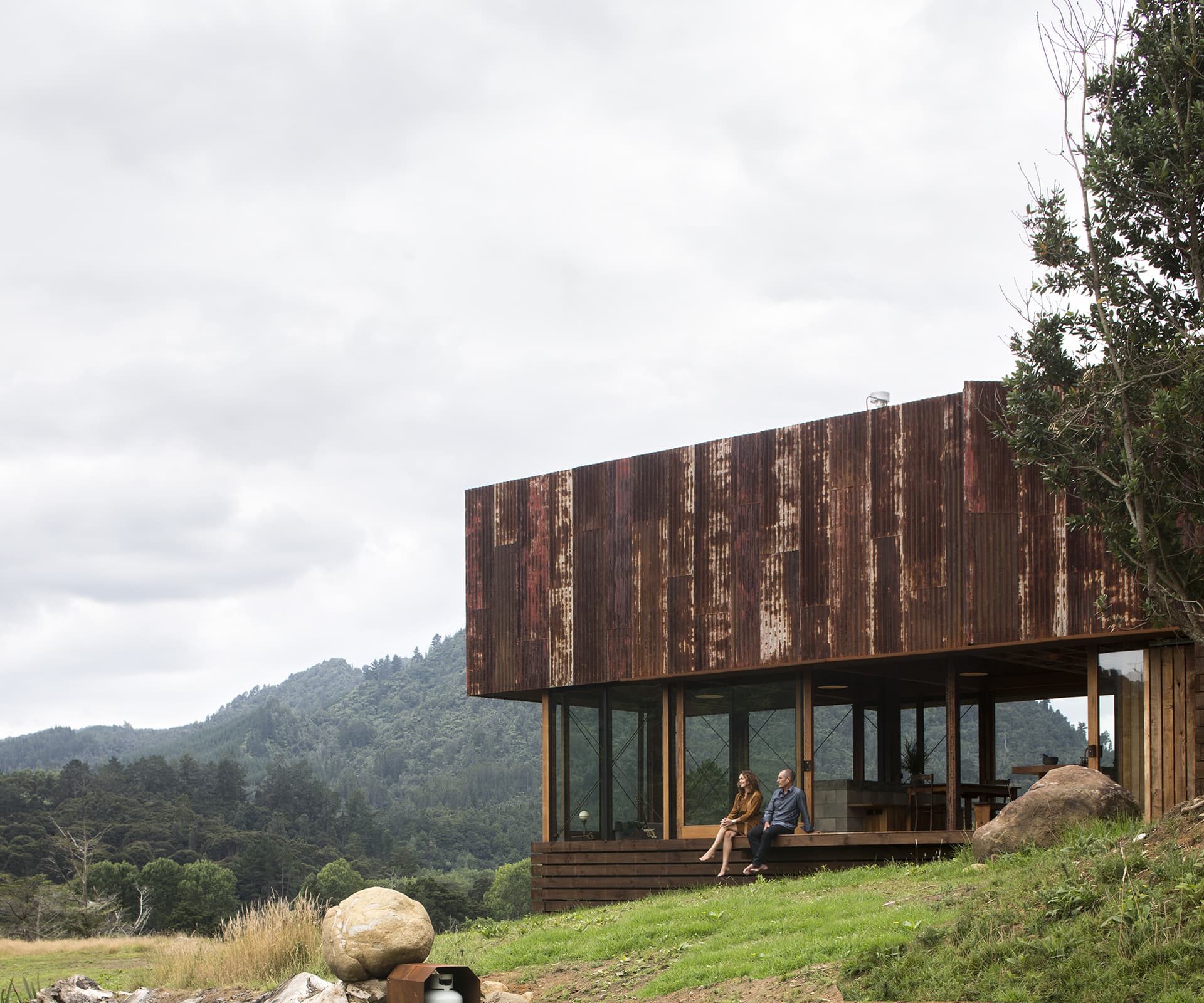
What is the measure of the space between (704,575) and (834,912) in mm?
6739

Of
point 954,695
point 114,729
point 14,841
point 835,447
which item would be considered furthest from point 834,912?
point 114,729

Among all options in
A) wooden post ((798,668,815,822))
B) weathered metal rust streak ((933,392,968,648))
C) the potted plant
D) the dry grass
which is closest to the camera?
weathered metal rust streak ((933,392,968,648))

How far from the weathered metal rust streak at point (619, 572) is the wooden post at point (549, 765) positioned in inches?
59.0

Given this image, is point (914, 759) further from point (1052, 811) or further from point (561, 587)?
point (1052, 811)

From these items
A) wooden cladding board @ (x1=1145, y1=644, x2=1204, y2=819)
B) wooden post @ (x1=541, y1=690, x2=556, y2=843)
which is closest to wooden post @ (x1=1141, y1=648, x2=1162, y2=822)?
wooden cladding board @ (x1=1145, y1=644, x2=1204, y2=819)

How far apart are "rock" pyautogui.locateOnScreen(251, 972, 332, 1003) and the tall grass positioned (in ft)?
6.99

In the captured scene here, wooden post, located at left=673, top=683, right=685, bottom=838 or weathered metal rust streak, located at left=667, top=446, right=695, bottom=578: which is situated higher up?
weathered metal rust streak, located at left=667, top=446, right=695, bottom=578

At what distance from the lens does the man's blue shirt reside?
15.4 m

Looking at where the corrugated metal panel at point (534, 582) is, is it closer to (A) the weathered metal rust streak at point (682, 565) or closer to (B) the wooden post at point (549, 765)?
(B) the wooden post at point (549, 765)

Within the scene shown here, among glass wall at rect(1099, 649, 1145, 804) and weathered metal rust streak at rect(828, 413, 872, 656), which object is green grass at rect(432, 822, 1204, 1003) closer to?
glass wall at rect(1099, 649, 1145, 804)

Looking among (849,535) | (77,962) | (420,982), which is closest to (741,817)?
(849,535)

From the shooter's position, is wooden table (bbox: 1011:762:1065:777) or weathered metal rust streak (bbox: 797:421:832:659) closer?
wooden table (bbox: 1011:762:1065:777)

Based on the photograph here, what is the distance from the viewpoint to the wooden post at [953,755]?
15641mm

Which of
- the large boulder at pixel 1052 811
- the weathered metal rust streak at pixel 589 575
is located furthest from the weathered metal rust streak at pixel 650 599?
the large boulder at pixel 1052 811
